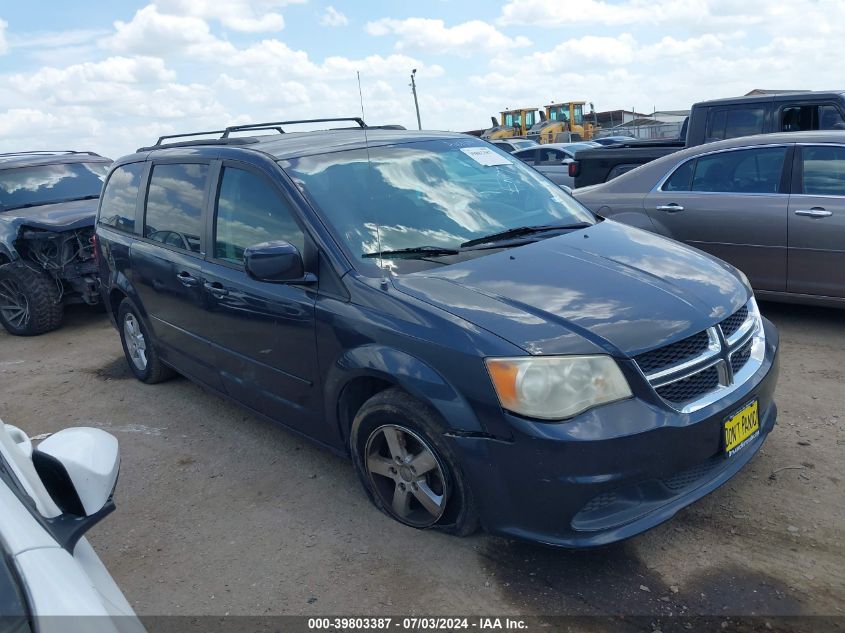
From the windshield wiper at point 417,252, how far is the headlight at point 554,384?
0.88 m

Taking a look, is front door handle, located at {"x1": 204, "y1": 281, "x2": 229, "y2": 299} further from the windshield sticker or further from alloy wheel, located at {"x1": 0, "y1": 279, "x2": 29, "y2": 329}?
alloy wheel, located at {"x1": 0, "y1": 279, "x2": 29, "y2": 329}

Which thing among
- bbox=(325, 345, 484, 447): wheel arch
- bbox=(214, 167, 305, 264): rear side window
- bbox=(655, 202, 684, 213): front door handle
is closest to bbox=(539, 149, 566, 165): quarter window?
bbox=(655, 202, 684, 213): front door handle

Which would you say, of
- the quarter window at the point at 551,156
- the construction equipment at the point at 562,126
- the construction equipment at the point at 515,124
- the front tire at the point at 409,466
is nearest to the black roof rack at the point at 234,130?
the front tire at the point at 409,466

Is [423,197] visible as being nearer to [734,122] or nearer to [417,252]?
[417,252]

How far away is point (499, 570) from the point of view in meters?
3.04

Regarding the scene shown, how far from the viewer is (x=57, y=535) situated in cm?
168

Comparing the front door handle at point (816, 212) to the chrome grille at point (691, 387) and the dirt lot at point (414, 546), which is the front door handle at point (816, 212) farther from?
the chrome grille at point (691, 387)

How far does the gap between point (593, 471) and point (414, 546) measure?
100 cm

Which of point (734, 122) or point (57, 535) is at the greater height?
point (734, 122)

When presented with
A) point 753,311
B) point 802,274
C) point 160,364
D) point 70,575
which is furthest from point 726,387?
point 160,364

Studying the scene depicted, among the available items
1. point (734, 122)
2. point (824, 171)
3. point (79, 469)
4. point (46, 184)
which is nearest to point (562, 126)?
point (734, 122)

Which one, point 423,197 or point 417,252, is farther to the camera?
point 423,197

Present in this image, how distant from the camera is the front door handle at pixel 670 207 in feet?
20.4

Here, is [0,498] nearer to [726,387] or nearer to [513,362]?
[513,362]
